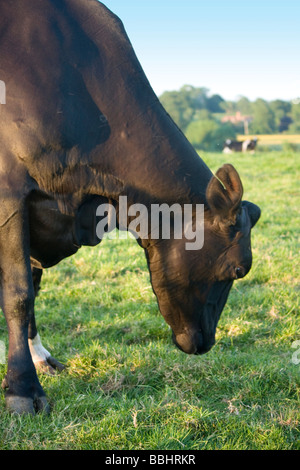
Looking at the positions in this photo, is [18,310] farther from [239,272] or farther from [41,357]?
[239,272]

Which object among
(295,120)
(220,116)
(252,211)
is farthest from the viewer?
(220,116)

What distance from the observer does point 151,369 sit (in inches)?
138

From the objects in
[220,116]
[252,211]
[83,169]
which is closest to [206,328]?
[252,211]

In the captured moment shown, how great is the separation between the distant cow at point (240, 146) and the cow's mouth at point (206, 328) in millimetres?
25981

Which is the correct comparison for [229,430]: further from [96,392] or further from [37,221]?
[37,221]

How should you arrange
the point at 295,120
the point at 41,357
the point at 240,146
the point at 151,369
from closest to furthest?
the point at 151,369, the point at 41,357, the point at 240,146, the point at 295,120

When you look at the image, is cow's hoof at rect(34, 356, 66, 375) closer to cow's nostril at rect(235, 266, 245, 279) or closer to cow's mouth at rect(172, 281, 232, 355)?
cow's mouth at rect(172, 281, 232, 355)

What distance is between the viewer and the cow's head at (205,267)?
10.0 ft

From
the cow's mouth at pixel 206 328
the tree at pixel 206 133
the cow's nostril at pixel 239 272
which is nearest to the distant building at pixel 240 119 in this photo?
the tree at pixel 206 133

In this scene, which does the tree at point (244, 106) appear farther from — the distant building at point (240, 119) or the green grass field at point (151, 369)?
the green grass field at point (151, 369)

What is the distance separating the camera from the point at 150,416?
2.85m

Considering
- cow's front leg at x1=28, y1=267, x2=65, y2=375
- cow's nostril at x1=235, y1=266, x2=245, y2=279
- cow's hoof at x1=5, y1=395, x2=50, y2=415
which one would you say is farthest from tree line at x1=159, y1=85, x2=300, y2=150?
cow's hoof at x1=5, y1=395, x2=50, y2=415

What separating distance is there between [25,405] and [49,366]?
2.30 feet
